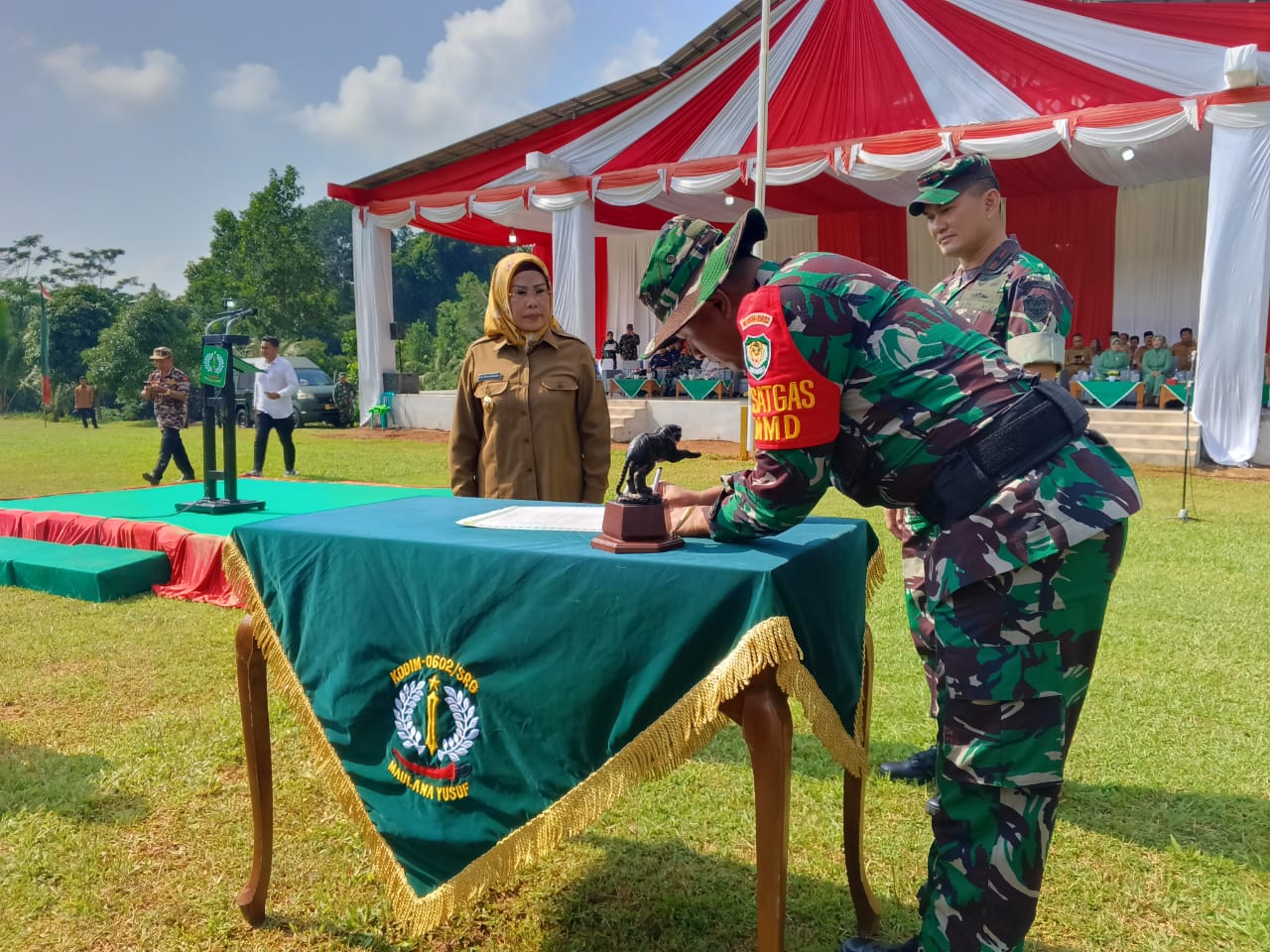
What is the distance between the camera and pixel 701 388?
14.5 metres

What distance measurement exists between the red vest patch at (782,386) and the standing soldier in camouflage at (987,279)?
982 mm

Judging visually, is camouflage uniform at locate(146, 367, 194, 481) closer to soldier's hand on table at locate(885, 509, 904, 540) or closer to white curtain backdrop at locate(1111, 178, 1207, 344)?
soldier's hand on table at locate(885, 509, 904, 540)

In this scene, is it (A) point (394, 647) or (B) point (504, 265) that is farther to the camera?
→ (B) point (504, 265)

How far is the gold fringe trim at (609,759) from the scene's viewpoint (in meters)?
1.50

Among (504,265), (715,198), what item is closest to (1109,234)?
(715,198)

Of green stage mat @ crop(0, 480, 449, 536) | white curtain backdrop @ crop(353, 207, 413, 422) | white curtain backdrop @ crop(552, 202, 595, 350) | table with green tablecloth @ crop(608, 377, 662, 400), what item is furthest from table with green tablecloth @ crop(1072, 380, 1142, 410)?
white curtain backdrop @ crop(353, 207, 413, 422)

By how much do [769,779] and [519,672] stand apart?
51 cm

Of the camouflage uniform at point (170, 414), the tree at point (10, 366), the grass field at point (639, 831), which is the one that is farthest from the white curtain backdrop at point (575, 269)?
the tree at point (10, 366)

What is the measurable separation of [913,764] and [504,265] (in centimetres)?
215

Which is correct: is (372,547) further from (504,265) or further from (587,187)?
(587,187)

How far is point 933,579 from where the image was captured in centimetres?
154

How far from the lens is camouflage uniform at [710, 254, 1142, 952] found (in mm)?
1480

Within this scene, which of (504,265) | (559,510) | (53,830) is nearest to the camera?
(559,510)

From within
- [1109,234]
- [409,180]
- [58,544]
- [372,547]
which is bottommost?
[58,544]
